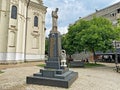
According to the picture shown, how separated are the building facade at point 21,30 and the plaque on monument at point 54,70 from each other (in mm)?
16609

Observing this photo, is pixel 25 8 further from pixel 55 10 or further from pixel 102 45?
pixel 55 10

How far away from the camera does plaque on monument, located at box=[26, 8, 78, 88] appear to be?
964 centimetres

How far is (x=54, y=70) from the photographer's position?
34.7ft

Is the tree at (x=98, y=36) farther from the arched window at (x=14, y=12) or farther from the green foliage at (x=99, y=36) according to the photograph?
the arched window at (x=14, y=12)

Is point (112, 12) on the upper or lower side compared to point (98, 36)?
upper

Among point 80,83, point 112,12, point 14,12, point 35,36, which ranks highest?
point 112,12

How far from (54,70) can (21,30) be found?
2112 cm

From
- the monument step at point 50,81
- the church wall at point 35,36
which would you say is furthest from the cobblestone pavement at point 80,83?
the church wall at point 35,36

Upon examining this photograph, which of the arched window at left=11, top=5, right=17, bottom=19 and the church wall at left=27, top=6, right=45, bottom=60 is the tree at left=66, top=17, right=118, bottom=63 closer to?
the arched window at left=11, top=5, right=17, bottom=19

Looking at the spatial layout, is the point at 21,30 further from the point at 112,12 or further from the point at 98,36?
the point at 112,12

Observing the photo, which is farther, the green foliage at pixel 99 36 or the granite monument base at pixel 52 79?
the green foliage at pixel 99 36

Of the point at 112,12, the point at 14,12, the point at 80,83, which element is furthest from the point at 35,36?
the point at 80,83

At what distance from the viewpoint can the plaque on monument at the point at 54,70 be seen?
31.6 ft

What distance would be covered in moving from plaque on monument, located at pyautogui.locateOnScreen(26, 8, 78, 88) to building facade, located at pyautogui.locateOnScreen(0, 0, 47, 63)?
54.5 ft
